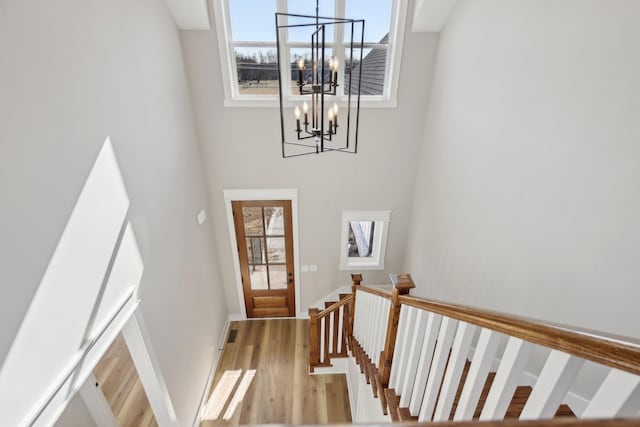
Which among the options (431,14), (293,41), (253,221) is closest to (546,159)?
(431,14)

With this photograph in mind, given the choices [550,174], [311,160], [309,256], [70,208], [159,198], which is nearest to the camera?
[70,208]

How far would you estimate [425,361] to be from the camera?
143 centimetres

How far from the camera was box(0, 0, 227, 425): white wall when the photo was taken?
52.2 inches

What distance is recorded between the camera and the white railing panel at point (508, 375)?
87cm

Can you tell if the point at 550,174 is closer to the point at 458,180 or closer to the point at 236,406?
the point at 458,180

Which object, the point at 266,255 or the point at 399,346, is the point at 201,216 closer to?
the point at 266,255

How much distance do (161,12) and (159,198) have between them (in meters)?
1.69

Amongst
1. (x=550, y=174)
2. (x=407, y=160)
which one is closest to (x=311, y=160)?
(x=407, y=160)

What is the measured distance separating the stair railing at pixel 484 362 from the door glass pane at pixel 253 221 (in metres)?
2.41

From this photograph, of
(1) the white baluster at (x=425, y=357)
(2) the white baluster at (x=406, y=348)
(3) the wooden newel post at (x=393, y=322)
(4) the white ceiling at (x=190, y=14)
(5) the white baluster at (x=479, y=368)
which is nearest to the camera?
(5) the white baluster at (x=479, y=368)

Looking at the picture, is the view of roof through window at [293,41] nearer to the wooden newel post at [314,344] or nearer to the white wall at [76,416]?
the wooden newel post at [314,344]

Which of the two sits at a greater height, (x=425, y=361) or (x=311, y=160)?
(x=311, y=160)

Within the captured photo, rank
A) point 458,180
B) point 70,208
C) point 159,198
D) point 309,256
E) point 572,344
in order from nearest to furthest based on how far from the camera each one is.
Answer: point 572,344
point 70,208
point 159,198
point 458,180
point 309,256

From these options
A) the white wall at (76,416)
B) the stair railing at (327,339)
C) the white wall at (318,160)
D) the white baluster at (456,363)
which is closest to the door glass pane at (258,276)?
the white wall at (318,160)
